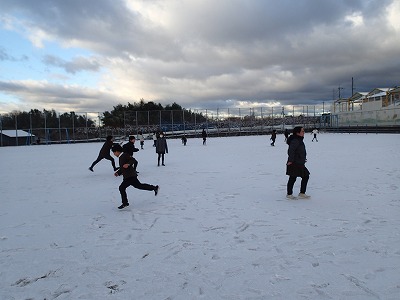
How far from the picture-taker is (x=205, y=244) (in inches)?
146

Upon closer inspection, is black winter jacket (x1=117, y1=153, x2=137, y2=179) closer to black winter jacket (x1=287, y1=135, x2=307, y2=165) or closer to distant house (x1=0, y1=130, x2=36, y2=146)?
black winter jacket (x1=287, y1=135, x2=307, y2=165)

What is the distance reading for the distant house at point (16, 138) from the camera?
114 ft

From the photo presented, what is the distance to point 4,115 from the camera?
3434cm

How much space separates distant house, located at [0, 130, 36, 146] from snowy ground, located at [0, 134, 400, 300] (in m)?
32.9

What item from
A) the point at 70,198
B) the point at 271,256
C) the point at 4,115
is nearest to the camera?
the point at 271,256

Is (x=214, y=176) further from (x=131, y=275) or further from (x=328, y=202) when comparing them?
(x=131, y=275)

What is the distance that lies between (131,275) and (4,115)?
38.8 meters

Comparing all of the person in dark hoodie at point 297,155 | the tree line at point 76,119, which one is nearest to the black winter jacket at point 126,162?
the person in dark hoodie at point 297,155

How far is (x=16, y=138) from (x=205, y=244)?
3797cm

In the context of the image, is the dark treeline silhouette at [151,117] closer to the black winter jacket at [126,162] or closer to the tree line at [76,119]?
the tree line at [76,119]

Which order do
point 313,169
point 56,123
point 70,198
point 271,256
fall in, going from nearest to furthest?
1. point 271,256
2. point 70,198
3. point 313,169
4. point 56,123

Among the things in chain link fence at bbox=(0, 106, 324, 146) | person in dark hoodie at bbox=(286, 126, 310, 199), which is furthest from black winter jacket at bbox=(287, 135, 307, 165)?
chain link fence at bbox=(0, 106, 324, 146)

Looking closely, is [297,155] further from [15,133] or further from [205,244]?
[15,133]

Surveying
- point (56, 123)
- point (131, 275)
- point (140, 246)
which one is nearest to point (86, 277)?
point (131, 275)
